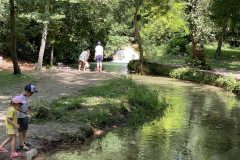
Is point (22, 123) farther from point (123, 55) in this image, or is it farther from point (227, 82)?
point (123, 55)

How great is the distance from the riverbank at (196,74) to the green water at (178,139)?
12.7ft

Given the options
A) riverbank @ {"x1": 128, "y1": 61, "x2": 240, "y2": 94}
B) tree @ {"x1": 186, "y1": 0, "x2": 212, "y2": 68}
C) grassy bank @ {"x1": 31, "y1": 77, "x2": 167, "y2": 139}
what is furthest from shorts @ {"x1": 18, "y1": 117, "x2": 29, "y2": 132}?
tree @ {"x1": 186, "y1": 0, "x2": 212, "y2": 68}

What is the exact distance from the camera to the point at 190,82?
20656 millimetres

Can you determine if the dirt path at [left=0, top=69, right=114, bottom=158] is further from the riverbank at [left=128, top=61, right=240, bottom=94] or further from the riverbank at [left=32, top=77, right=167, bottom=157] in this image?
the riverbank at [left=128, top=61, right=240, bottom=94]

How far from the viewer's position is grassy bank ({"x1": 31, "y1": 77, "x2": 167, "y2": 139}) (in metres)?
8.67

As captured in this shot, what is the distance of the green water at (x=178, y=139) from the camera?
707 cm

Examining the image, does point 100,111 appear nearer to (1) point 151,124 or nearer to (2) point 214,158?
(1) point 151,124

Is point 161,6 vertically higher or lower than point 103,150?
higher

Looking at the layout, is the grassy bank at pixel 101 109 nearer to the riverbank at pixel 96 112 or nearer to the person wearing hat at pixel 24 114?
the riverbank at pixel 96 112

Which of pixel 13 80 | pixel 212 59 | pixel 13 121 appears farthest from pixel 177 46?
pixel 13 121

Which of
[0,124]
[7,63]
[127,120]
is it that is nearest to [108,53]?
[7,63]

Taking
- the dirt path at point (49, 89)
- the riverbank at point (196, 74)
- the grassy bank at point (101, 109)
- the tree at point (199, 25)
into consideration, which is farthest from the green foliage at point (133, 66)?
the grassy bank at point (101, 109)

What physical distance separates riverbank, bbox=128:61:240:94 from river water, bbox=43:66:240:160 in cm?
387

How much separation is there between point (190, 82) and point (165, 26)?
40.9ft
